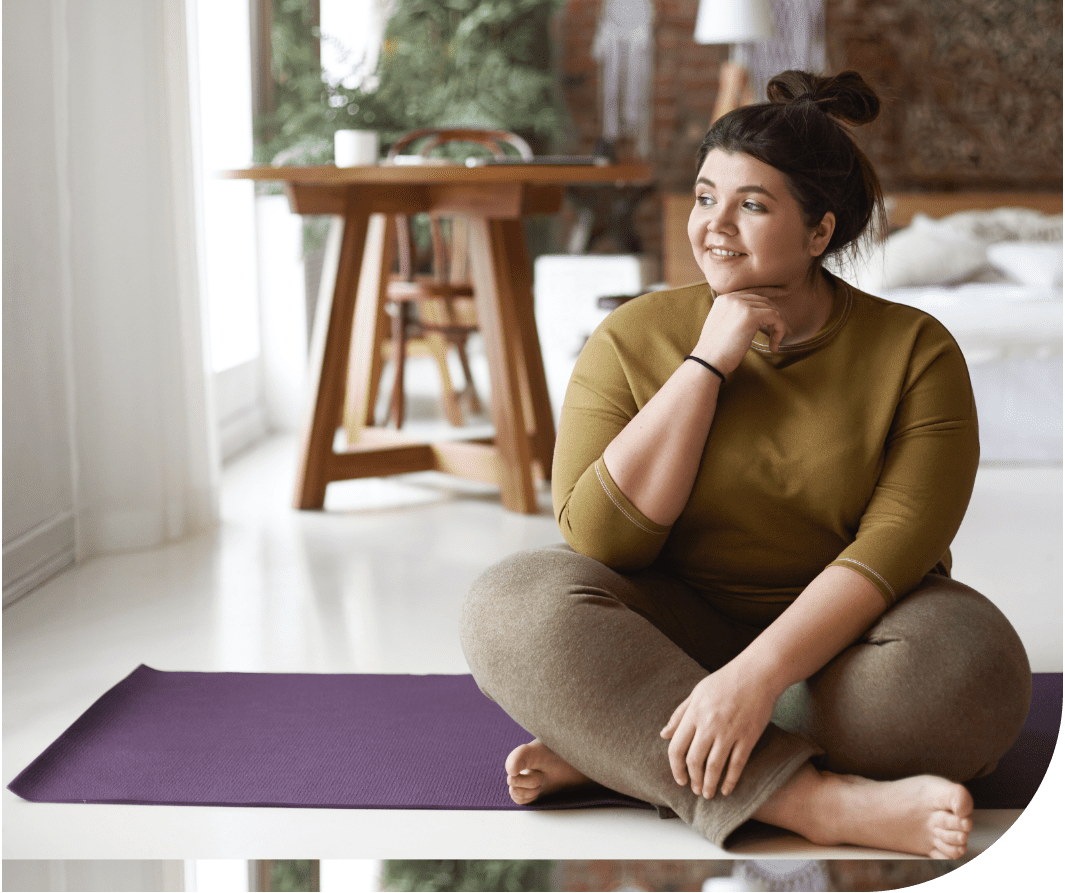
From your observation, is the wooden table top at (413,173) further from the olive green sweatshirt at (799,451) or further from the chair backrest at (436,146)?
the olive green sweatshirt at (799,451)

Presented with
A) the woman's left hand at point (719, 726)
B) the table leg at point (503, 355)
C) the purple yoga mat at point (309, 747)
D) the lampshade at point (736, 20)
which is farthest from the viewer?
the lampshade at point (736, 20)

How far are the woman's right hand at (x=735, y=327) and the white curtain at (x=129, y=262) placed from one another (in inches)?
62.1

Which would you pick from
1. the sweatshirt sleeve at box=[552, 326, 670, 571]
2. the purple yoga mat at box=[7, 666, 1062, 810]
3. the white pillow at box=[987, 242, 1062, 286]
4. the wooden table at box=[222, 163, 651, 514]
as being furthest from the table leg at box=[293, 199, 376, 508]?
the white pillow at box=[987, 242, 1062, 286]

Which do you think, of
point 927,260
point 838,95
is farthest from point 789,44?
point 838,95

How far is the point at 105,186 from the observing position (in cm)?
238

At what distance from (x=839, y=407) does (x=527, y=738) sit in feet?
1.98

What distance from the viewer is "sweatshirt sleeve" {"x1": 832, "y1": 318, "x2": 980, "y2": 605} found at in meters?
1.23

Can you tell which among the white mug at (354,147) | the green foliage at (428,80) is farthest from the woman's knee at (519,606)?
the green foliage at (428,80)

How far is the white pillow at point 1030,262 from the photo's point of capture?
12.7 feet

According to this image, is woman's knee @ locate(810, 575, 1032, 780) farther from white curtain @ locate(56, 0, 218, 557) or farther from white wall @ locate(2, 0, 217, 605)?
white curtain @ locate(56, 0, 218, 557)

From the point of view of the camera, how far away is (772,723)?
1212 millimetres

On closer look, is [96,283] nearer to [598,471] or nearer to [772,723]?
[598,471]

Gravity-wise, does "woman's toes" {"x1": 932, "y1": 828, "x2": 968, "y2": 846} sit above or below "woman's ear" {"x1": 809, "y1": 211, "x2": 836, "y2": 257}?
below

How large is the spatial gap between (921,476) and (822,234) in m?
0.28
